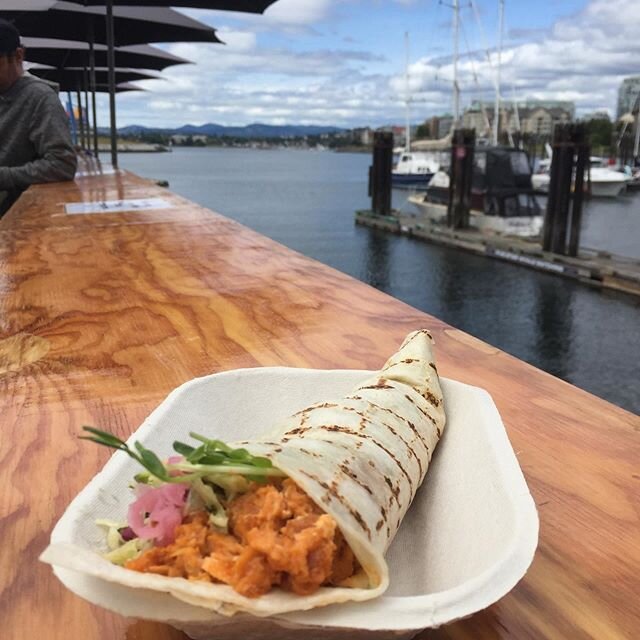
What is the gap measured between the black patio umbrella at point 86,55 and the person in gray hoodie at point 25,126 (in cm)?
634

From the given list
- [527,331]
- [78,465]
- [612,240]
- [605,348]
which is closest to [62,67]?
[527,331]

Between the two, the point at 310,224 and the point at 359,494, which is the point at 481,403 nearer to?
the point at 359,494

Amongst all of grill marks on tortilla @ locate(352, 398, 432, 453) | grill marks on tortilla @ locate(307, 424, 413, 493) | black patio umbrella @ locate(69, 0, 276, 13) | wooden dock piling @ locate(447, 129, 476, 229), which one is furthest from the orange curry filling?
wooden dock piling @ locate(447, 129, 476, 229)

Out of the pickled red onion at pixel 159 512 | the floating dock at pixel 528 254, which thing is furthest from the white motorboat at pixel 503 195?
the pickled red onion at pixel 159 512

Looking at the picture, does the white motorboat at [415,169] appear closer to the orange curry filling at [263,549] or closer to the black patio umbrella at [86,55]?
the black patio umbrella at [86,55]

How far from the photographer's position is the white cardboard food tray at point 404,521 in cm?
62

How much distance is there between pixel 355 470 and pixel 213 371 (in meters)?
0.80

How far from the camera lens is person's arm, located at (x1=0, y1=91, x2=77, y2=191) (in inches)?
194

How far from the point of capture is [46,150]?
524 cm

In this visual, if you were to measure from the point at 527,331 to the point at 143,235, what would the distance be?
1449 centimetres

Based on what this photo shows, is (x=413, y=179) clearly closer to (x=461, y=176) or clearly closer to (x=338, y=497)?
(x=461, y=176)

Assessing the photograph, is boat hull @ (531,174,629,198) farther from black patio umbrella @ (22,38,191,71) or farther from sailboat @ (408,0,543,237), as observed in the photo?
black patio umbrella @ (22,38,191,71)

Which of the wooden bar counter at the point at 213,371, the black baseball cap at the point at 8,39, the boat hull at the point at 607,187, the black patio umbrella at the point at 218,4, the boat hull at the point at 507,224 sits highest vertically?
the black patio umbrella at the point at 218,4

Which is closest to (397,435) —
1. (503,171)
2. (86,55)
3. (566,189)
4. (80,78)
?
(86,55)
